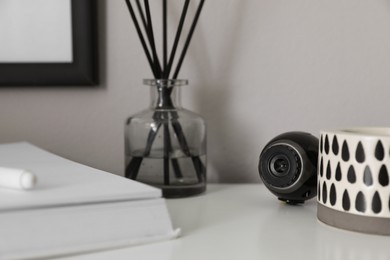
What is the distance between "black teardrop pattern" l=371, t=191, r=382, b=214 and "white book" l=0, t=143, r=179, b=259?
0.51 feet

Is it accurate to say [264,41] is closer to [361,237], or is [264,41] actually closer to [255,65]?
[255,65]

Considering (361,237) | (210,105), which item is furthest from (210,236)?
(210,105)

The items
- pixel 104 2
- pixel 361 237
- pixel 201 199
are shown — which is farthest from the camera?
pixel 104 2

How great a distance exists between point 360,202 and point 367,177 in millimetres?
21

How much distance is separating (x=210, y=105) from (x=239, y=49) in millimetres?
80

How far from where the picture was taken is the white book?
1.18 ft

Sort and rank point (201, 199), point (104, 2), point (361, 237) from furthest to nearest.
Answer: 1. point (104, 2)
2. point (201, 199)
3. point (361, 237)

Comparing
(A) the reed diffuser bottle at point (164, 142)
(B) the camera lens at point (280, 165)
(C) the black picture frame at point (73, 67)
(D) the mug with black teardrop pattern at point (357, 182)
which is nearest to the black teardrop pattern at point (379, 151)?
(D) the mug with black teardrop pattern at point (357, 182)

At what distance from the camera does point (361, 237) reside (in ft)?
1.42

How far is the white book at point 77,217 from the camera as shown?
1.18ft

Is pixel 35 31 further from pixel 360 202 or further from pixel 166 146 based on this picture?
pixel 360 202

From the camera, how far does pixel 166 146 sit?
59 centimetres

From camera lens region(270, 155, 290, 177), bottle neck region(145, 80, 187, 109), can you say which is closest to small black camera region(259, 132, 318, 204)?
camera lens region(270, 155, 290, 177)

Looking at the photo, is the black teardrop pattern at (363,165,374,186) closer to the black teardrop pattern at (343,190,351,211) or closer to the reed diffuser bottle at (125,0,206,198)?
the black teardrop pattern at (343,190,351,211)
